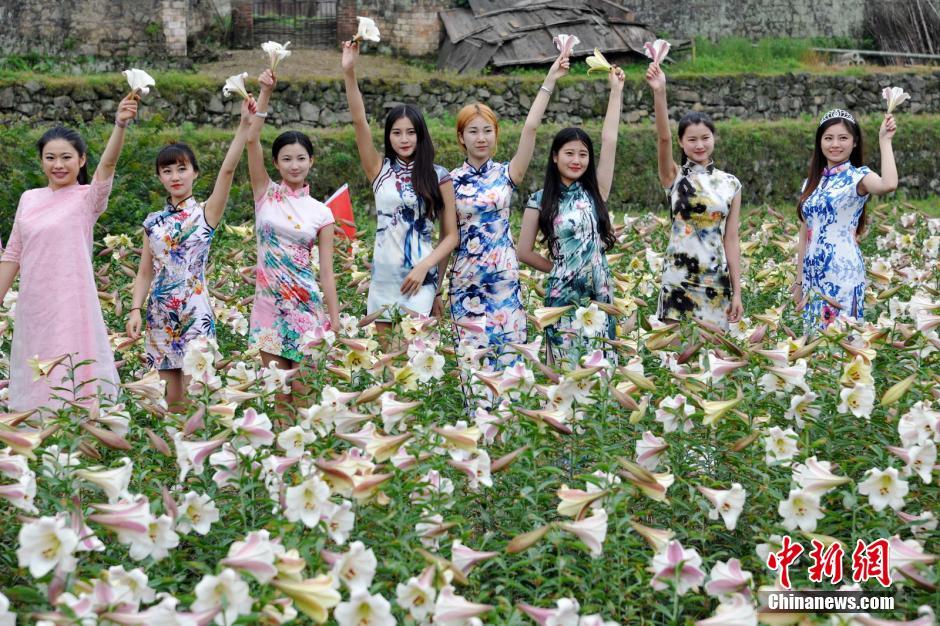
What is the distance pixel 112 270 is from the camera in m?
7.16

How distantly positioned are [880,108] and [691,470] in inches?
655

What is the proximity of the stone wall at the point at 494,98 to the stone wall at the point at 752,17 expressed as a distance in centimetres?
387

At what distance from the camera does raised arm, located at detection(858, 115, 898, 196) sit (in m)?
5.20

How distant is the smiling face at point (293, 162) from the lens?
193 inches

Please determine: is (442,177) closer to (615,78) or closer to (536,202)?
(536,202)

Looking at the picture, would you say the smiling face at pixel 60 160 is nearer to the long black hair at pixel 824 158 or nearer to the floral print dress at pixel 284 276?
the floral print dress at pixel 284 276

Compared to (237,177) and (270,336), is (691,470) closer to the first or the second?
(270,336)

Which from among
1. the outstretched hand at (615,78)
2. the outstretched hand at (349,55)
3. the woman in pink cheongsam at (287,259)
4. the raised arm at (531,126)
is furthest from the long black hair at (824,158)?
the woman in pink cheongsam at (287,259)

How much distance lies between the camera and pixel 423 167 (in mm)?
4863

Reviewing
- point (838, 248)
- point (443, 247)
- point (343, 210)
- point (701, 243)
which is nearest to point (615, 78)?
point (701, 243)

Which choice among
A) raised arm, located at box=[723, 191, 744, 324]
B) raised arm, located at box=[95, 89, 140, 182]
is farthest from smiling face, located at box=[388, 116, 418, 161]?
raised arm, located at box=[723, 191, 744, 324]

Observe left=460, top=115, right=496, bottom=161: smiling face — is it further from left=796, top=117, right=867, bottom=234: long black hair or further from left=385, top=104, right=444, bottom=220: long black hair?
left=796, top=117, right=867, bottom=234: long black hair

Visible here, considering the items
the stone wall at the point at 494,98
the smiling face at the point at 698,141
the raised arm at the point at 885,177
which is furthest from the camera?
the stone wall at the point at 494,98

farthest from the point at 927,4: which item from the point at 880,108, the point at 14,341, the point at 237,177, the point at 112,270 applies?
the point at 14,341
